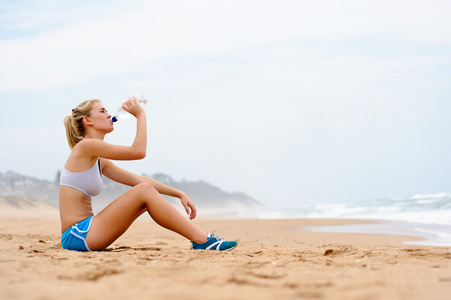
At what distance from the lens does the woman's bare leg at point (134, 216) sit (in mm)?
3674

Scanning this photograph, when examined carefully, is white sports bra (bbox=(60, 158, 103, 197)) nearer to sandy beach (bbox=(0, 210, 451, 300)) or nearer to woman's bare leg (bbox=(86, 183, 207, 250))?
woman's bare leg (bbox=(86, 183, 207, 250))

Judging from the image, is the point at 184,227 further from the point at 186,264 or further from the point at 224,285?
the point at 224,285

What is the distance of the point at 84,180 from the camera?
152 inches

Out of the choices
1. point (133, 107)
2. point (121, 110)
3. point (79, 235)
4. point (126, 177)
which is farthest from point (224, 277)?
point (121, 110)

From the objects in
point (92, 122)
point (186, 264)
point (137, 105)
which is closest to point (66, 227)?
point (92, 122)

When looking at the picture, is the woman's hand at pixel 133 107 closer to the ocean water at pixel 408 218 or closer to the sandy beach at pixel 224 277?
the sandy beach at pixel 224 277

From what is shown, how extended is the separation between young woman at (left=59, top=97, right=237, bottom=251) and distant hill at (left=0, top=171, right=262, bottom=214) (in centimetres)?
2335

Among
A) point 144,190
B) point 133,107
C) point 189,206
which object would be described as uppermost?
point 133,107

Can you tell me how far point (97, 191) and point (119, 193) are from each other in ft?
115

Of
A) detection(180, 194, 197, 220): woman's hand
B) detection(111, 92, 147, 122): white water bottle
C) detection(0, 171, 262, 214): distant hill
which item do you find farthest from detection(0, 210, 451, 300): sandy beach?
detection(0, 171, 262, 214): distant hill

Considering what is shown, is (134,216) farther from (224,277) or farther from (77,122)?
(224,277)

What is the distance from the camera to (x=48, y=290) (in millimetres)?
2076

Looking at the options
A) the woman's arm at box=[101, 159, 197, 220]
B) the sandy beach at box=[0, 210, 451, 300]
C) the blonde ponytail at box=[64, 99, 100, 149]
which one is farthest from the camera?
the woman's arm at box=[101, 159, 197, 220]

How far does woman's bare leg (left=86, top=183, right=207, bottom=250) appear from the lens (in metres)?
3.67
